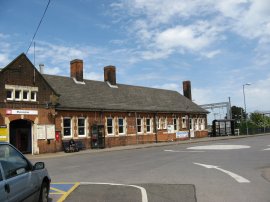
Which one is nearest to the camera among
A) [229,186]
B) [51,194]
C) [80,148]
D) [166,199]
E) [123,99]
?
[166,199]

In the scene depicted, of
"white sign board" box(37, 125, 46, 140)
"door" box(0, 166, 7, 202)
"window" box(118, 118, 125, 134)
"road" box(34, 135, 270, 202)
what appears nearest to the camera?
"door" box(0, 166, 7, 202)

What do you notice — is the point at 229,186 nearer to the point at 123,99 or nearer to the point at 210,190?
the point at 210,190

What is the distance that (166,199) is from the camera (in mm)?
8734

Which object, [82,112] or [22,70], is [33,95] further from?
[82,112]

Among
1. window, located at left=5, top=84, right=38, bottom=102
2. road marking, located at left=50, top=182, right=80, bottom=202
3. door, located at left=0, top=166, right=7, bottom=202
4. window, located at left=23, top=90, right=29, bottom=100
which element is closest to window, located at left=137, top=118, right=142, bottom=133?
window, located at left=5, top=84, right=38, bottom=102

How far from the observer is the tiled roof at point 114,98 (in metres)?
35.6

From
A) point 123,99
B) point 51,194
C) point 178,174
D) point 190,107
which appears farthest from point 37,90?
point 190,107

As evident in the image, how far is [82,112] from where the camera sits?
34969mm

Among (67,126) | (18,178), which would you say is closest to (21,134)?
(67,126)

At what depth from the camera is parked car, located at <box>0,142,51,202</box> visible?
5.53 m

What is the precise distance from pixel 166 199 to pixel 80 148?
25.8 meters

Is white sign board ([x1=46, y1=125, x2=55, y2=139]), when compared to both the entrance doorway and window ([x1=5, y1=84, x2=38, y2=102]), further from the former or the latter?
window ([x1=5, y1=84, x2=38, y2=102])

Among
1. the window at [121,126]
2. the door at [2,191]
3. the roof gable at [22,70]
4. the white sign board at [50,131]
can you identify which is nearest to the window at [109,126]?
the window at [121,126]

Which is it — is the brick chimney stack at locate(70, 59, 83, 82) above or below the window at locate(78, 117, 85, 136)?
above
